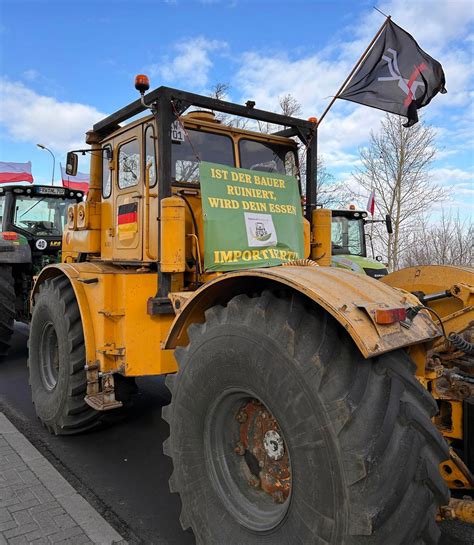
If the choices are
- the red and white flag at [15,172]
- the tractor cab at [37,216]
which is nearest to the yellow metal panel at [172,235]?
the tractor cab at [37,216]

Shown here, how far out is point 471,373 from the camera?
9.23 ft

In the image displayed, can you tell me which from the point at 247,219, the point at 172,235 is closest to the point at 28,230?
the point at 172,235

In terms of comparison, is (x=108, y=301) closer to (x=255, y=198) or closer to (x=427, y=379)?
(x=255, y=198)

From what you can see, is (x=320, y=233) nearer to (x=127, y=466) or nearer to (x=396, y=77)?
(x=396, y=77)

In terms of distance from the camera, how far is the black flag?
383cm

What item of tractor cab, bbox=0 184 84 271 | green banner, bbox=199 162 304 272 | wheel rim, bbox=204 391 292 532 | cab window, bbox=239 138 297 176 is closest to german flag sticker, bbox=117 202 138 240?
green banner, bbox=199 162 304 272

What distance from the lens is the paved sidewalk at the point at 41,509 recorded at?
2.95 metres

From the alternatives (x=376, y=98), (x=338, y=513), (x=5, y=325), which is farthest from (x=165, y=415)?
(x=5, y=325)

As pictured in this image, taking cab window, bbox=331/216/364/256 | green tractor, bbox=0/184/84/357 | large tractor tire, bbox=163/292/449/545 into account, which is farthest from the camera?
cab window, bbox=331/216/364/256

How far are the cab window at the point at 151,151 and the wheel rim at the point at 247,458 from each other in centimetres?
204

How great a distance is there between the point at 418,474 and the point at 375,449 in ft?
0.73

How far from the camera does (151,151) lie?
388cm

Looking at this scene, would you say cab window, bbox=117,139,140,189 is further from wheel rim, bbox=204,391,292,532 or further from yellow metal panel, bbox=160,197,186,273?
wheel rim, bbox=204,391,292,532

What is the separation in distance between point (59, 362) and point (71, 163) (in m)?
2.06
